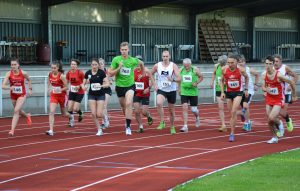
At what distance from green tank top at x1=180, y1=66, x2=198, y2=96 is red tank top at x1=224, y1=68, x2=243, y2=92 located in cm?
267

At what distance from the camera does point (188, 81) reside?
2095 cm

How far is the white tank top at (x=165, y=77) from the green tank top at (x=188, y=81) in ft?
2.71

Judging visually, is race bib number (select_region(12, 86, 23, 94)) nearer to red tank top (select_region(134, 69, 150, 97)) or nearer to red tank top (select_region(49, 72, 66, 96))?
red tank top (select_region(49, 72, 66, 96))

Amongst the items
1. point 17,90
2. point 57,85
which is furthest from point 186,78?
point 17,90

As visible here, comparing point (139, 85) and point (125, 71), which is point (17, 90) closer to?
point (125, 71)

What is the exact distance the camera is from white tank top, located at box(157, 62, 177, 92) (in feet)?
65.3

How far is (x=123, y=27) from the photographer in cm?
4475

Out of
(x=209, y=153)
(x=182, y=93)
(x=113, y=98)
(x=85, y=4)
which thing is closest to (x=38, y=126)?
(x=182, y=93)

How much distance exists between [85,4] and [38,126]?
20.6 m

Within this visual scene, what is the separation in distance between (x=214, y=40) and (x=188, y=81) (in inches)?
1137

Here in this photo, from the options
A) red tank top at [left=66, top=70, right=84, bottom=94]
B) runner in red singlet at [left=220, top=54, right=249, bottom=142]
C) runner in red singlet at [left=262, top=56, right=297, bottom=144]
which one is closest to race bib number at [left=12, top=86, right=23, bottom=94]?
red tank top at [left=66, top=70, right=84, bottom=94]

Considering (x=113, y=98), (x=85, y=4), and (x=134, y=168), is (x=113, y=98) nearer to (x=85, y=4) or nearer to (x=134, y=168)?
(x=85, y=4)

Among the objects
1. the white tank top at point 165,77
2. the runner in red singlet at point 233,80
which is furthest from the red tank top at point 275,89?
the white tank top at point 165,77

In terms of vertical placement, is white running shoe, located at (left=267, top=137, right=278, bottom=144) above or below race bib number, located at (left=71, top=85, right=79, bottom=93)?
below
